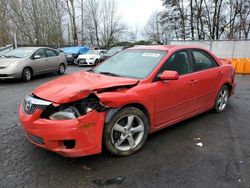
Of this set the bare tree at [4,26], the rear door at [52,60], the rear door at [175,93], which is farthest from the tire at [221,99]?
the bare tree at [4,26]

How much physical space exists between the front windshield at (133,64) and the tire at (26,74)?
687 centimetres

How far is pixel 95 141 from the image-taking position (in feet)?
10.9

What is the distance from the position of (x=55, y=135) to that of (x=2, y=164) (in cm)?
95

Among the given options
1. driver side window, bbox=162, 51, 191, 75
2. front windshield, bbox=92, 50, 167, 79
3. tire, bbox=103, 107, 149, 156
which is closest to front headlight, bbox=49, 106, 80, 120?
tire, bbox=103, 107, 149, 156

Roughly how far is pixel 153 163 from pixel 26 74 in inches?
→ 350

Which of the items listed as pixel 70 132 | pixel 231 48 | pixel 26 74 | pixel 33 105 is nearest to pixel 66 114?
pixel 70 132

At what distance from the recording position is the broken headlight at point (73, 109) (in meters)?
3.22

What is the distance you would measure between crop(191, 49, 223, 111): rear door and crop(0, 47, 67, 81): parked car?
7.82 meters

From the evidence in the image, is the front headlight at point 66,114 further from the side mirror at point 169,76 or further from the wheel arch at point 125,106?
the side mirror at point 169,76

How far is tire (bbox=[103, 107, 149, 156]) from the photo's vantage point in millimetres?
3467

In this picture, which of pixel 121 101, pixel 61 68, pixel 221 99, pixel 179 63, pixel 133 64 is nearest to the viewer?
pixel 121 101

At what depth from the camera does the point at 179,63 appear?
4602 millimetres

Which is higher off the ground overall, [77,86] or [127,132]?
[77,86]

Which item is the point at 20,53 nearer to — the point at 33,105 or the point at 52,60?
the point at 52,60
